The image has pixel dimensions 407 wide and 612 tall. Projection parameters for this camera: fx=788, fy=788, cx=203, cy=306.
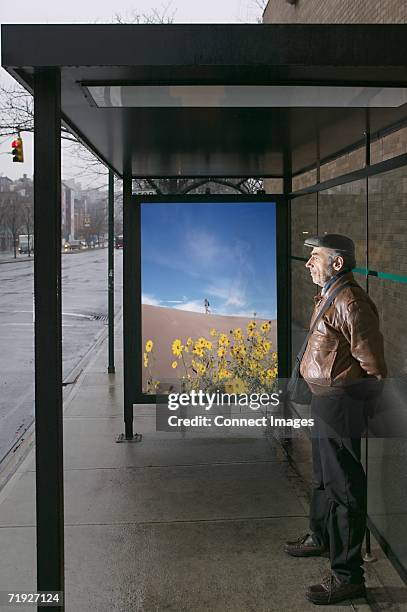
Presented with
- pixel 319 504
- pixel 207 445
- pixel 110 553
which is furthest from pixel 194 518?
pixel 207 445

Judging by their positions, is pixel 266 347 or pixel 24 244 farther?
pixel 24 244

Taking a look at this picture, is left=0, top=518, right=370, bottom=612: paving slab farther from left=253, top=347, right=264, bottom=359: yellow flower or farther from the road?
the road

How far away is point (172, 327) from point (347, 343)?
3768mm

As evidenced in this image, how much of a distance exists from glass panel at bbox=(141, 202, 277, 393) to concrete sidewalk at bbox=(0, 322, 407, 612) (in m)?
0.67

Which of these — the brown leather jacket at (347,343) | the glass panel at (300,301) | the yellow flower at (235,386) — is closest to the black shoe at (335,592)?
the brown leather jacket at (347,343)

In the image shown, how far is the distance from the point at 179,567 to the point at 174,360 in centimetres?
320

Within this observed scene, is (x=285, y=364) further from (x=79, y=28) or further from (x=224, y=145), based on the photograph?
(x=79, y=28)

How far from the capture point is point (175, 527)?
5.34 metres

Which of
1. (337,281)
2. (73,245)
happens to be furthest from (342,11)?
(73,245)

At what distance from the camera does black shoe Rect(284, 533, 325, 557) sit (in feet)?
15.8

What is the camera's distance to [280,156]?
663 centimetres

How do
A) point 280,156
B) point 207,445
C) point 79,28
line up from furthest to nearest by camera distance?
point 207,445, point 280,156, point 79,28

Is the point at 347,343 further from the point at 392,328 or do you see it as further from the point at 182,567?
the point at 182,567

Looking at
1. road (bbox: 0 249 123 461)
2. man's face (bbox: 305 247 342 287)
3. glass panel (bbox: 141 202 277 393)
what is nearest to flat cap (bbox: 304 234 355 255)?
man's face (bbox: 305 247 342 287)
